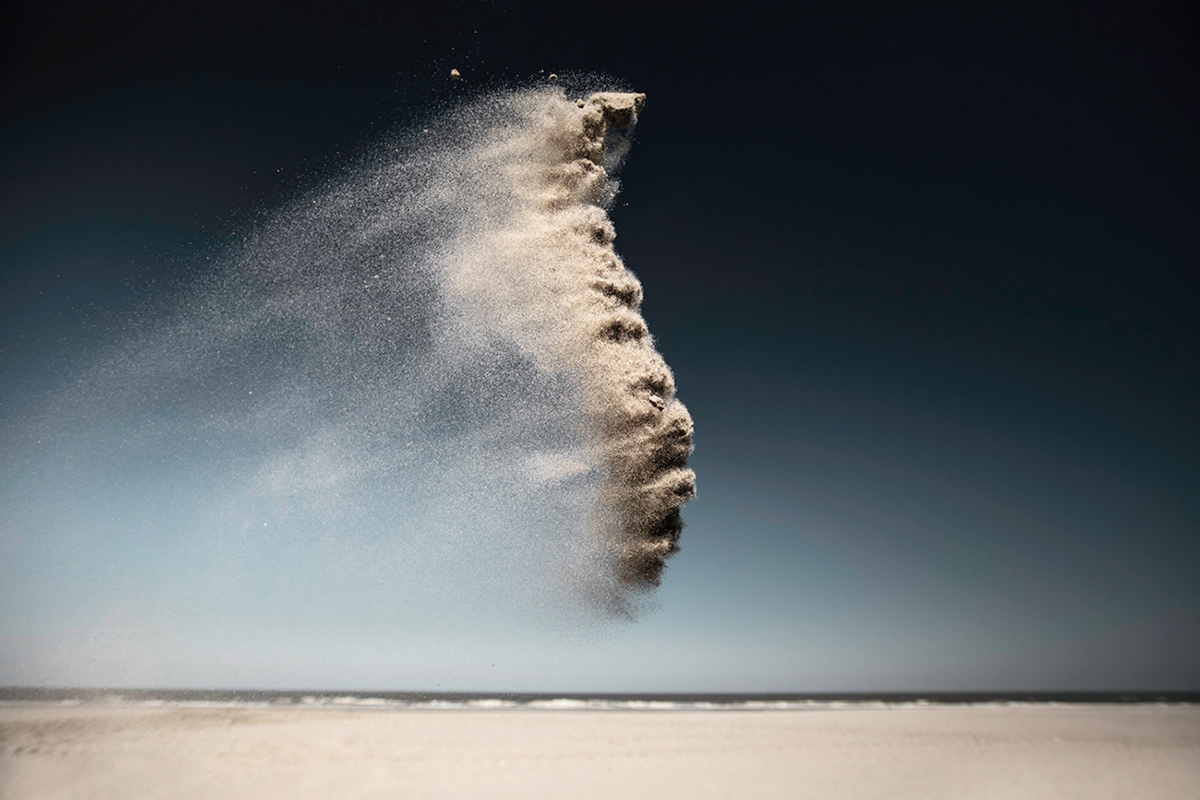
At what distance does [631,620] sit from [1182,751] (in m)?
14.2

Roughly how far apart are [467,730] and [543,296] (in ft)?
31.8

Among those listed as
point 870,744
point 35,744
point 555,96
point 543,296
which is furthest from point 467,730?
point 555,96

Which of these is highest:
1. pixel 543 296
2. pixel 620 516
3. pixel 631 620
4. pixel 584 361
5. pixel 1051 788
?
pixel 543 296

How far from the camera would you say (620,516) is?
8625 mm

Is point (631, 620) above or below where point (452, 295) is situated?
below

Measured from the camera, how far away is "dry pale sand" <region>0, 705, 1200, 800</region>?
917 cm

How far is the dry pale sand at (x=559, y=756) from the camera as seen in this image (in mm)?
9172

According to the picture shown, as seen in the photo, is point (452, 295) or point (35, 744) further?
point (35, 744)

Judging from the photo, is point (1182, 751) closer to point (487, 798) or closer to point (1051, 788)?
point (1051, 788)

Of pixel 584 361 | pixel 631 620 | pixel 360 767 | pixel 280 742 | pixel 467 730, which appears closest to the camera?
pixel 584 361

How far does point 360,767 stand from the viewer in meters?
9.95

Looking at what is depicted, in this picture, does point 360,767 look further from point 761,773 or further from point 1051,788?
point 1051,788

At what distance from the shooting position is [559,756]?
10.9 metres

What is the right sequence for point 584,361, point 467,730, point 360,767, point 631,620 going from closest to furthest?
point 584,361 → point 631,620 → point 360,767 → point 467,730
